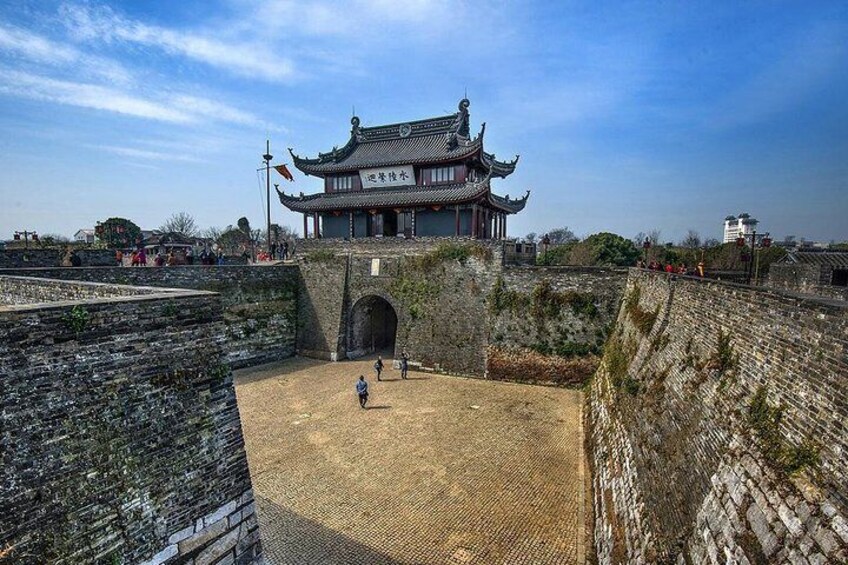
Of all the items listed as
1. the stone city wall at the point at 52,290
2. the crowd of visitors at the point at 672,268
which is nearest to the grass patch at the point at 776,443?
the stone city wall at the point at 52,290

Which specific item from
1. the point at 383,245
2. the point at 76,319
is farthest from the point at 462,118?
the point at 76,319

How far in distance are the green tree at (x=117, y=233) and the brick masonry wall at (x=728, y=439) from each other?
23.9 meters

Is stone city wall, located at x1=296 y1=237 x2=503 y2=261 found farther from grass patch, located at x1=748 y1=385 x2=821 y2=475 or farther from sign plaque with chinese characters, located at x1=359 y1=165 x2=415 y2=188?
grass patch, located at x1=748 y1=385 x2=821 y2=475

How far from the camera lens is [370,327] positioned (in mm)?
22391

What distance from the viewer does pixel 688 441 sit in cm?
600

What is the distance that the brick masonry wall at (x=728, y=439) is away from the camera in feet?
12.1

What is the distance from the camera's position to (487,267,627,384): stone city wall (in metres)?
16.0

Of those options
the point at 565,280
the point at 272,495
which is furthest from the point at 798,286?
the point at 272,495

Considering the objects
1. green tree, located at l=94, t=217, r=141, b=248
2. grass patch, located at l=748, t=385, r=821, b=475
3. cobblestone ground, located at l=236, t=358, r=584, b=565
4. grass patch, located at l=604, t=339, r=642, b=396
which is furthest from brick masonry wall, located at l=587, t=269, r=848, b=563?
green tree, located at l=94, t=217, r=141, b=248

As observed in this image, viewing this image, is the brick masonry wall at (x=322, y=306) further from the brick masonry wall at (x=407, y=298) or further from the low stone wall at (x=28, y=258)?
the low stone wall at (x=28, y=258)

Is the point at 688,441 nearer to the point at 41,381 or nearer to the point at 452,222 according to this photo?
the point at 41,381

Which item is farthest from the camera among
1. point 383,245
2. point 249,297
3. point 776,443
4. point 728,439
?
point 383,245

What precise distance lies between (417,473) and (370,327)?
12.7 m

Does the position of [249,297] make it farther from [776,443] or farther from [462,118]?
[776,443]
